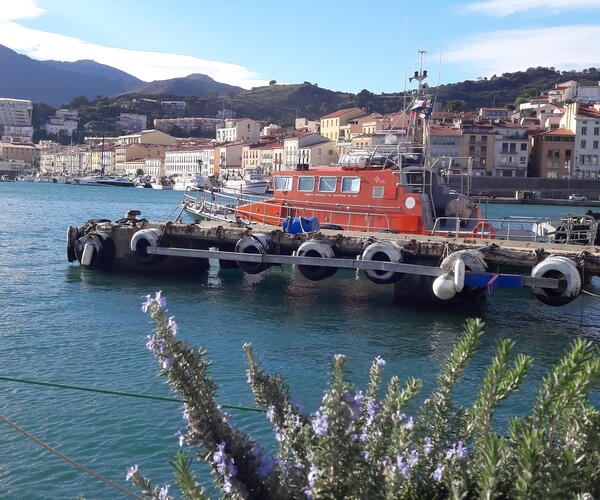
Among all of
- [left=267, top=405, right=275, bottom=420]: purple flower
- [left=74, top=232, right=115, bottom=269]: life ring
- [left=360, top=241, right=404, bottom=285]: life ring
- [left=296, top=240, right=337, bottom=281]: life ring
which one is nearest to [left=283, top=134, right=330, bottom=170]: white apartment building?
[left=74, top=232, right=115, bottom=269]: life ring

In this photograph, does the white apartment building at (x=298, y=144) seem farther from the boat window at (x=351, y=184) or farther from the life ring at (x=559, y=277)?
the life ring at (x=559, y=277)

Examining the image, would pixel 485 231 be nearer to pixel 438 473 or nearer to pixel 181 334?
pixel 181 334

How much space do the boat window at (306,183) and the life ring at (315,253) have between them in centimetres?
358

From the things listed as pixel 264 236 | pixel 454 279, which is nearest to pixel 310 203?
pixel 264 236

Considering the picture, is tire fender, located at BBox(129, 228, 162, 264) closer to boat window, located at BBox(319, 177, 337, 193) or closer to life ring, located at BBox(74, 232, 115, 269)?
life ring, located at BBox(74, 232, 115, 269)

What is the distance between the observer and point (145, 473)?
7.64 metres

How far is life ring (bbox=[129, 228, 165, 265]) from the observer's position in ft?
64.4

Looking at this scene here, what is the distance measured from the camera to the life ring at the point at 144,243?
773 inches

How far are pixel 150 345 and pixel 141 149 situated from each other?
153m

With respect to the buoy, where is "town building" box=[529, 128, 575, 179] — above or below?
above

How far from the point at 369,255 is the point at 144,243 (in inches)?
293

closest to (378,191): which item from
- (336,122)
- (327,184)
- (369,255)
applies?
(327,184)

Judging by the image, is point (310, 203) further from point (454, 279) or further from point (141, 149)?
point (141, 149)

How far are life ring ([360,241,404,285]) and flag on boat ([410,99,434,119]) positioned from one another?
5.49 metres
